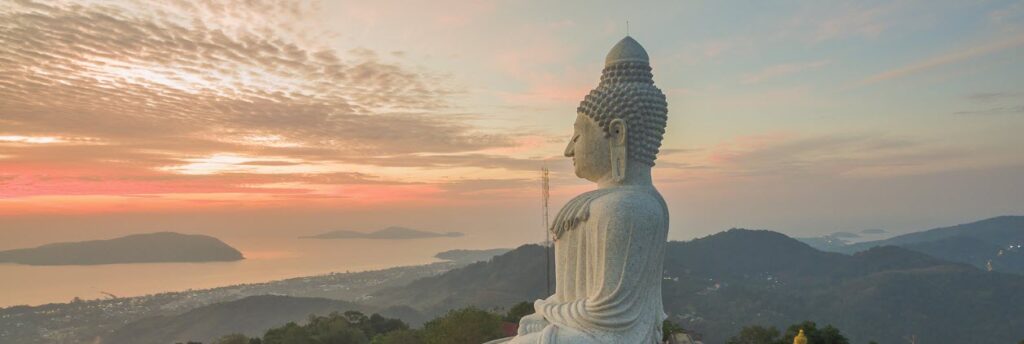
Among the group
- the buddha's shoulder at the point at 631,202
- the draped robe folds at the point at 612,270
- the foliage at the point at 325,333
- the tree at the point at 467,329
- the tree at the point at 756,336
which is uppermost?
the buddha's shoulder at the point at 631,202

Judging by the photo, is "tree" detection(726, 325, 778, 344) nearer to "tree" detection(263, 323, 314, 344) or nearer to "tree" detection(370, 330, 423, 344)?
"tree" detection(370, 330, 423, 344)

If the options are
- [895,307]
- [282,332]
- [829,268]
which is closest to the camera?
[282,332]

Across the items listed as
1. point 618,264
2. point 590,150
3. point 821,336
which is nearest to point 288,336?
point 821,336

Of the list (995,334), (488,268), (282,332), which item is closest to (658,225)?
(282,332)

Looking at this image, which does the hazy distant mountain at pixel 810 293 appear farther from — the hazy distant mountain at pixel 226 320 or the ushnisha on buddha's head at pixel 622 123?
the ushnisha on buddha's head at pixel 622 123

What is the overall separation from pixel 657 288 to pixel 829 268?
179427 millimetres

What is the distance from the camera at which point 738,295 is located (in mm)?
127562

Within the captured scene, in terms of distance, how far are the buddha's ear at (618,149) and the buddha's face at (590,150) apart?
0.07m

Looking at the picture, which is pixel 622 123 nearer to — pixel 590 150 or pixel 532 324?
pixel 590 150

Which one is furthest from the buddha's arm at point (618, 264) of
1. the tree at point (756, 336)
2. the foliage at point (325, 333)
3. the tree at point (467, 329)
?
the tree at point (756, 336)

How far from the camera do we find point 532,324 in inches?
268

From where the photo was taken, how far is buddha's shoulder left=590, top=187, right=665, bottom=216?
21.0 ft

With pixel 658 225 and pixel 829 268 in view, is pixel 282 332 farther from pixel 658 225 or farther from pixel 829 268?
pixel 829 268

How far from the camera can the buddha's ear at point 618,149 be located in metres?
6.75
